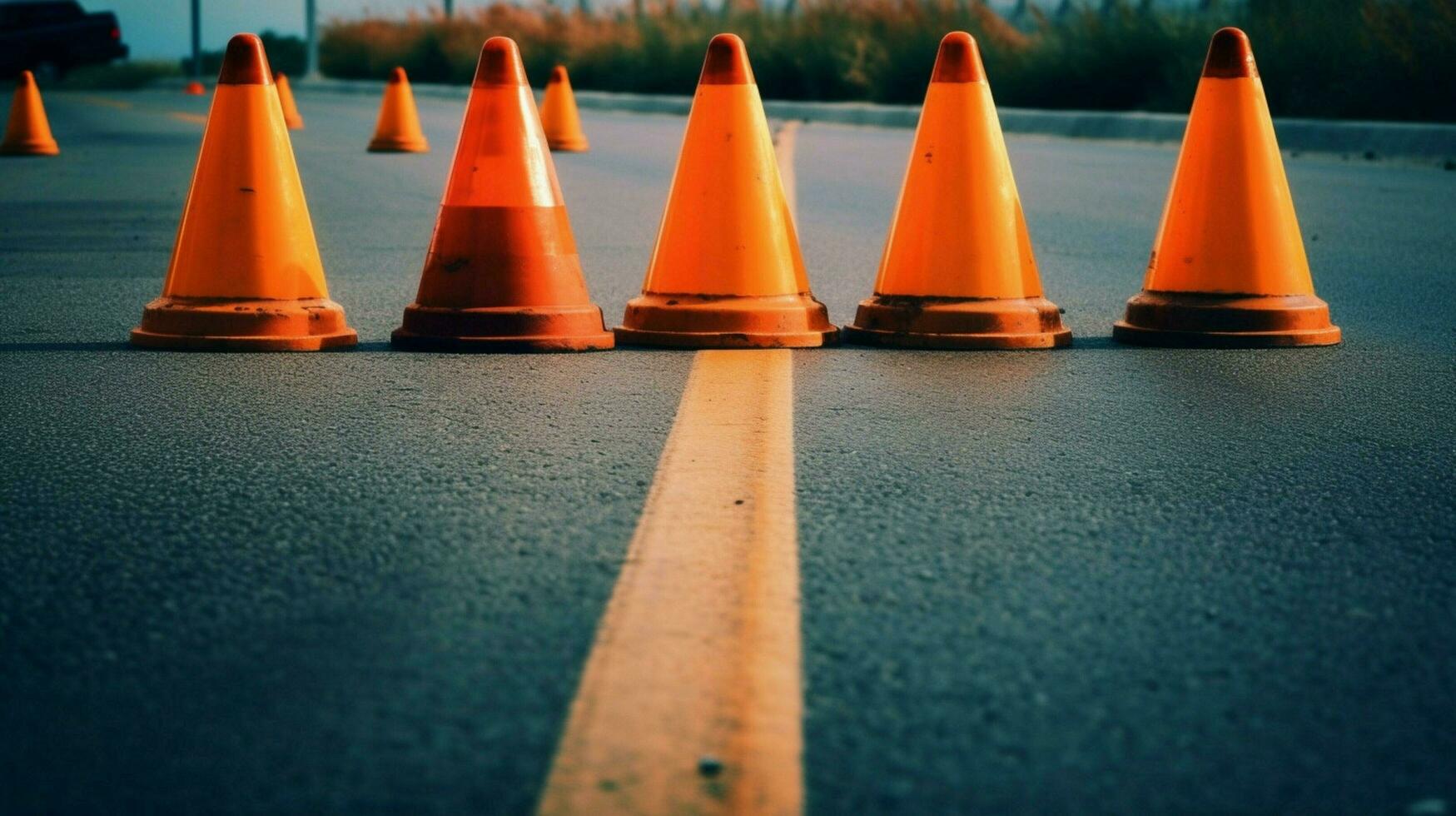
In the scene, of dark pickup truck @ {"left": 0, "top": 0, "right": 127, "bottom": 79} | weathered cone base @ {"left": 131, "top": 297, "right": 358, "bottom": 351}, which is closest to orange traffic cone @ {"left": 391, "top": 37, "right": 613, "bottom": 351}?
weathered cone base @ {"left": 131, "top": 297, "right": 358, "bottom": 351}

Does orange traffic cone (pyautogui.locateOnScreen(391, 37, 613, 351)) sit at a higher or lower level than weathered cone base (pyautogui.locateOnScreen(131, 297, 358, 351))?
higher

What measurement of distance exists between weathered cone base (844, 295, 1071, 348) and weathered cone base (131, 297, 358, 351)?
1600 mm

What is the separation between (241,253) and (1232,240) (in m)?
2.83

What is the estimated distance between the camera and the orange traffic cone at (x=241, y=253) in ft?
18.4

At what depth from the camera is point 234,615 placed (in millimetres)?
2785

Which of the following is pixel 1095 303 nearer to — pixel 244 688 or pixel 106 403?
pixel 106 403

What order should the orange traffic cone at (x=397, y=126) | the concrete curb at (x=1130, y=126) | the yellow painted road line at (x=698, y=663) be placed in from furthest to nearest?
the orange traffic cone at (x=397, y=126) → the concrete curb at (x=1130, y=126) → the yellow painted road line at (x=698, y=663)

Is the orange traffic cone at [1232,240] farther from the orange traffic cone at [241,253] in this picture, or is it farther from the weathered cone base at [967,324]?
the orange traffic cone at [241,253]

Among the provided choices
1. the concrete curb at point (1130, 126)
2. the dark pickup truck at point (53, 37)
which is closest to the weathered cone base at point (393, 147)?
the concrete curb at point (1130, 126)

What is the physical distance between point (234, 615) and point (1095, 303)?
461cm

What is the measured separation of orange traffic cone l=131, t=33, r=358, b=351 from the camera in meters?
5.61

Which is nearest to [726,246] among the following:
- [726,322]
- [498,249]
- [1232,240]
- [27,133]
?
[726,322]

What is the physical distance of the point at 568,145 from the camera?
1853 cm

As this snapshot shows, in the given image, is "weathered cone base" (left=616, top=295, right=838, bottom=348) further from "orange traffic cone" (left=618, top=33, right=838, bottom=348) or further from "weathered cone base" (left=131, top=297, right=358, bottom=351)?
"weathered cone base" (left=131, top=297, right=358, bottom=351)
